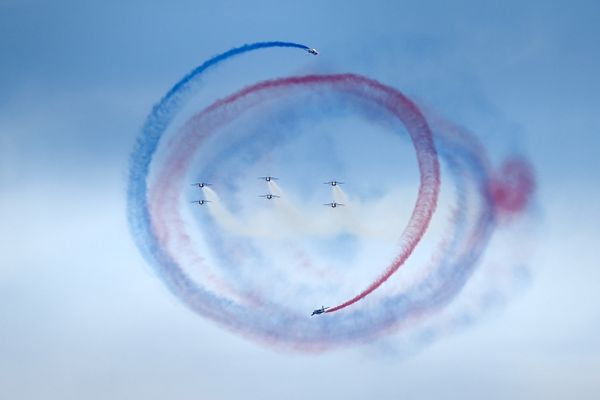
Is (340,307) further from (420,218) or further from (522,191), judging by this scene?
(522,191)

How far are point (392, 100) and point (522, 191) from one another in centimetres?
503

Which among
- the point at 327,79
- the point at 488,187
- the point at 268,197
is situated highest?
the point at 327,79

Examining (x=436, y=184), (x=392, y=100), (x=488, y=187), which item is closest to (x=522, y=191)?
(x=488, y=187)

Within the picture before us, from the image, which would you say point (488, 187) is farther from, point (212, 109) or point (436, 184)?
point (212, 109)

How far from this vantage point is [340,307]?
1108 inches

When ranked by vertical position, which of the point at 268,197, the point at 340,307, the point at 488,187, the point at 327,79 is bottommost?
the point at 340,307

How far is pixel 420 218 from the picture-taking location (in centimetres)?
2777

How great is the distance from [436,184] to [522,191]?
9.17 feet

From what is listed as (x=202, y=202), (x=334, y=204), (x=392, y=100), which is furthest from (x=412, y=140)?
(x=202, y=202)

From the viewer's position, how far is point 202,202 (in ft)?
96.1

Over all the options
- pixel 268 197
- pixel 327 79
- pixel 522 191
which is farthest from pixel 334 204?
pixel 522 191

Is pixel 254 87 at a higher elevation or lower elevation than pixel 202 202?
higher

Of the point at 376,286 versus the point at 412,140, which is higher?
the point at 412,140

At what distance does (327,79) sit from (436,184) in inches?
187
